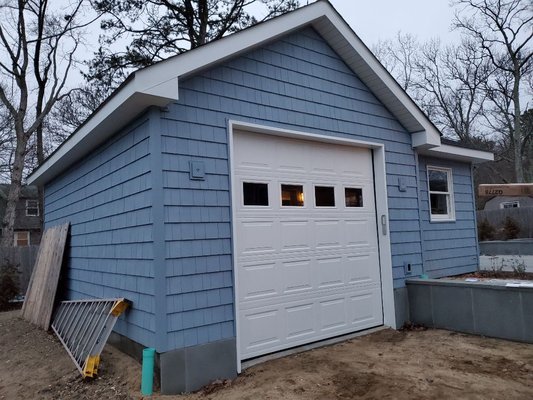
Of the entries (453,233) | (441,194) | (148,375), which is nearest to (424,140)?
(441,194)

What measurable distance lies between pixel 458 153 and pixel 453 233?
1.60 metres

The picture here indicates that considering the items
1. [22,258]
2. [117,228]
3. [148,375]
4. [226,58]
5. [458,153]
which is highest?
[226,58]

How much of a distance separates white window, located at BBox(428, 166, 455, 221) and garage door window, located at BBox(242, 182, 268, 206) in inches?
166

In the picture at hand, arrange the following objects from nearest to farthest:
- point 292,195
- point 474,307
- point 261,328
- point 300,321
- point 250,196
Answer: point 261,328 < point 250,196 < point 300,321 < point 292,195 < point 474,307

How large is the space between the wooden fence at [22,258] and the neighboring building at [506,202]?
1122 inches

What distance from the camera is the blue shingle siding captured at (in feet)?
24.8

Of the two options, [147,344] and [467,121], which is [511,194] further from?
[467,121]

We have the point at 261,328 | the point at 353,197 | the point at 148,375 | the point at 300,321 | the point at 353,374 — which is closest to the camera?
the point at 148,375

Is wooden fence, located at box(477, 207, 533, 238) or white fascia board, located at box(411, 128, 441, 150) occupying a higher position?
white fascia board, located at box(411, 128, 441, 150)

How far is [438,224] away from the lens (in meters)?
7.84

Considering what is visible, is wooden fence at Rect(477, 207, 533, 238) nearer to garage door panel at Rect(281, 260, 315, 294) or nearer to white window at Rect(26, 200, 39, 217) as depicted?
garage door panel at Rect(281, 260, 315, 294)

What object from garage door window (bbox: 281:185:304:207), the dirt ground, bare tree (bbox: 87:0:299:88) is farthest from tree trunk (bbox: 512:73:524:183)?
garage door window (bbox: 281:185:304:207)

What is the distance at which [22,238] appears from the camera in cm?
2767

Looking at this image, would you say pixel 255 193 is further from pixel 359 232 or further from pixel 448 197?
pixel 448 197
